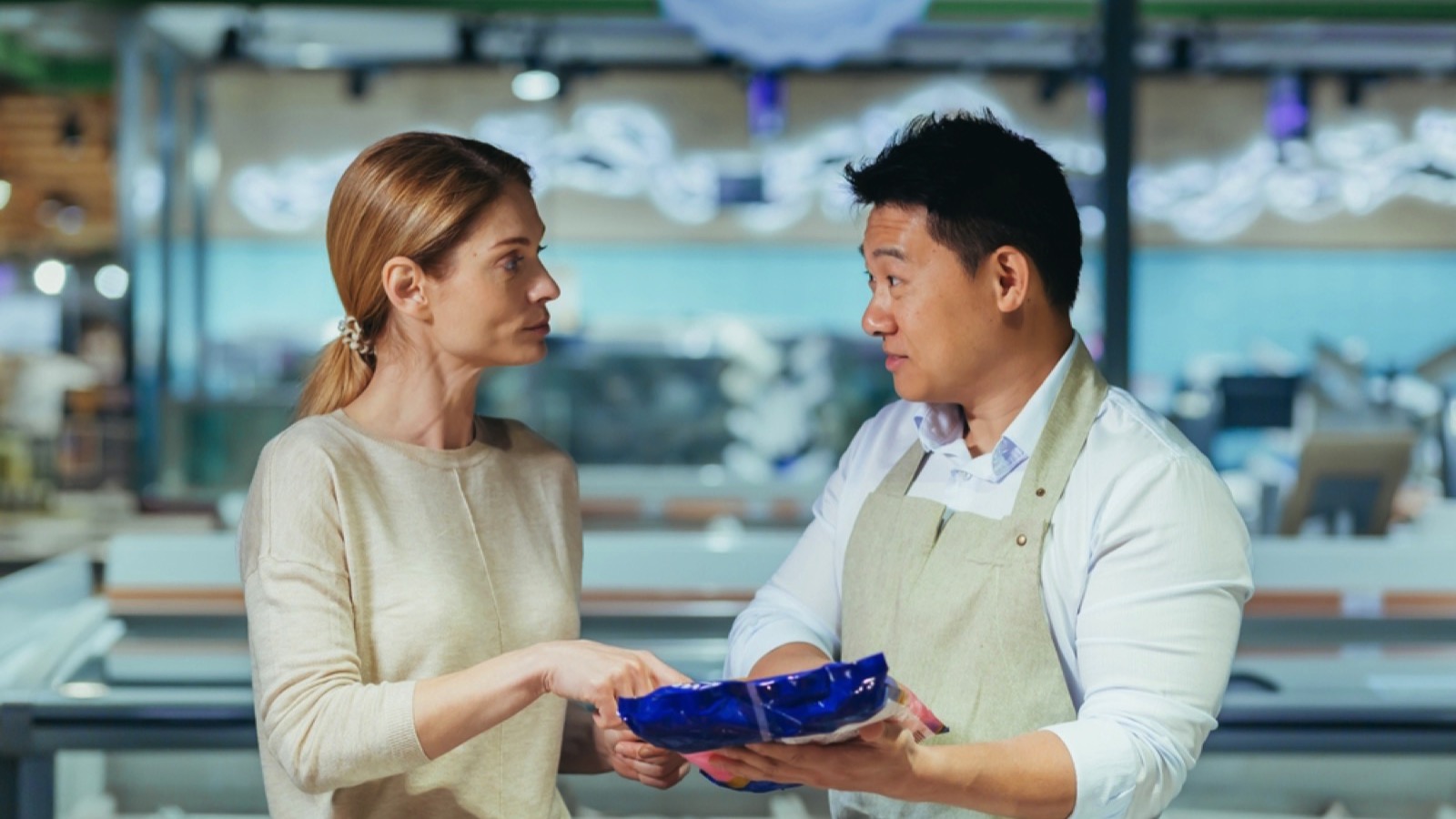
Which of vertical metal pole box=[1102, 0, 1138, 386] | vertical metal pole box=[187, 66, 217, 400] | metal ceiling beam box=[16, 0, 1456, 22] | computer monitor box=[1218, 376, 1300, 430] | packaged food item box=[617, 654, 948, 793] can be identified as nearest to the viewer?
packaged food item box=[617, 654, 948, 793]

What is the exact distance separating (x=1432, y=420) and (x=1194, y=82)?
406 centimetres

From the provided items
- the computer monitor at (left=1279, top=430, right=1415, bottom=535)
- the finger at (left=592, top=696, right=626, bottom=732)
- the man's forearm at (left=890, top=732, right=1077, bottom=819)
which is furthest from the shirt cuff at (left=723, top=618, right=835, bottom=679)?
the computer monitor at (left=1279, top=430, right=1415, bottom=535)

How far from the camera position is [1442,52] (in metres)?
9.62

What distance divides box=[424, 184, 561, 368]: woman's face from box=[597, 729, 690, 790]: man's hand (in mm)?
407

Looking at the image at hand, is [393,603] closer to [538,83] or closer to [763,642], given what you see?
[763,642]

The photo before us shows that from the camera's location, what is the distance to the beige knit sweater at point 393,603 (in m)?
1.35

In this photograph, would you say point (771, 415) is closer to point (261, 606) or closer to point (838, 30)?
point (838, 30)

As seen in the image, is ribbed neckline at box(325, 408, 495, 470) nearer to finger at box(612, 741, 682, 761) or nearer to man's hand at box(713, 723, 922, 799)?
finger at box(612, 741, 682, 761)

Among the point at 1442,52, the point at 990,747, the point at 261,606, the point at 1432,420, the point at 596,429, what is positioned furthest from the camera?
the point at 1442,52

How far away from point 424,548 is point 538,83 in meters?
7.76

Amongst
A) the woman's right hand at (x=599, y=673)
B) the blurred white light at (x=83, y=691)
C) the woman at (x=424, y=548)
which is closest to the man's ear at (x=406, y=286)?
the woman at (x=424, y=548)

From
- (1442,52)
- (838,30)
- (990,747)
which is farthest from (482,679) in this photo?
(1442,52)

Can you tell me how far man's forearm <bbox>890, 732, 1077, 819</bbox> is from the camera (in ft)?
4.08

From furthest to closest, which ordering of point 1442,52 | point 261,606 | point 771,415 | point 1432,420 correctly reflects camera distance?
1. point 1442,52
2. point 771,415
3. point 1432,420
4. point 261,606
